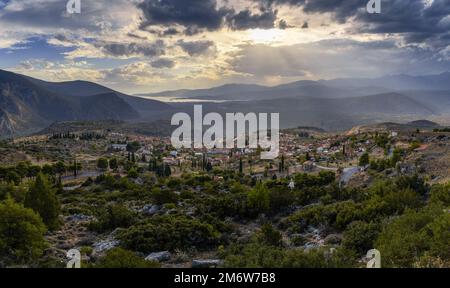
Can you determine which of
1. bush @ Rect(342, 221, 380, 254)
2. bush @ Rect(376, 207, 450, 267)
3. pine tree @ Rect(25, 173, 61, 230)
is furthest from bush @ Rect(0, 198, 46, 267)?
bush @ Rect(376, 207, 450, 267)

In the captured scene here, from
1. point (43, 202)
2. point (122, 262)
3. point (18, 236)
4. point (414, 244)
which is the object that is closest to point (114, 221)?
point (43, 202)

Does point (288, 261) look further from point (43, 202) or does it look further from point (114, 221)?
point (43, 202)

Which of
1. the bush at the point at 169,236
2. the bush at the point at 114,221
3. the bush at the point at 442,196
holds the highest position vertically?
the bush at the point at 442,196

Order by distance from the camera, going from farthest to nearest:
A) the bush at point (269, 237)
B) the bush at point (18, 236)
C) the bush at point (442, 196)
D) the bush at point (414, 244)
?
the bush at point (442, 196)
the bush at point (269, 237)
the bush at point (18, 236)
the bush at point (414, 244)

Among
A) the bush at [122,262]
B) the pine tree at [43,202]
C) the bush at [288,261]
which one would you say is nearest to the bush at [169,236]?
the bush at [122,262]

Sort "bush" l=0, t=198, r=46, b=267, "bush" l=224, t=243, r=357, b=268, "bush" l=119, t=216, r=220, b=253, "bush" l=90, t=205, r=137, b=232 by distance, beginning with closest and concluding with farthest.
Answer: "bush" l=224, t=243, r=357, b=268, "bush" l=0, t=198, r=46, b=267, "bush" l=119, t=216, r=220, b=253, "bush" l=90, t=205, r=137, b=232

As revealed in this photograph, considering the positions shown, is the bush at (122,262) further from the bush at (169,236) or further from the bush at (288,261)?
the bush at (169,236)

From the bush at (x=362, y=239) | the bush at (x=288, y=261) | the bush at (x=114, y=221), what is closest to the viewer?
the bush at (x=288, y=261)

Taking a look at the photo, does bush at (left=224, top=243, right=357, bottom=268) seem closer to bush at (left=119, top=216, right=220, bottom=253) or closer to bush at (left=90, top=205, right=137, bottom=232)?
bush at (left=119, top=216, right=220, bottom=253)
